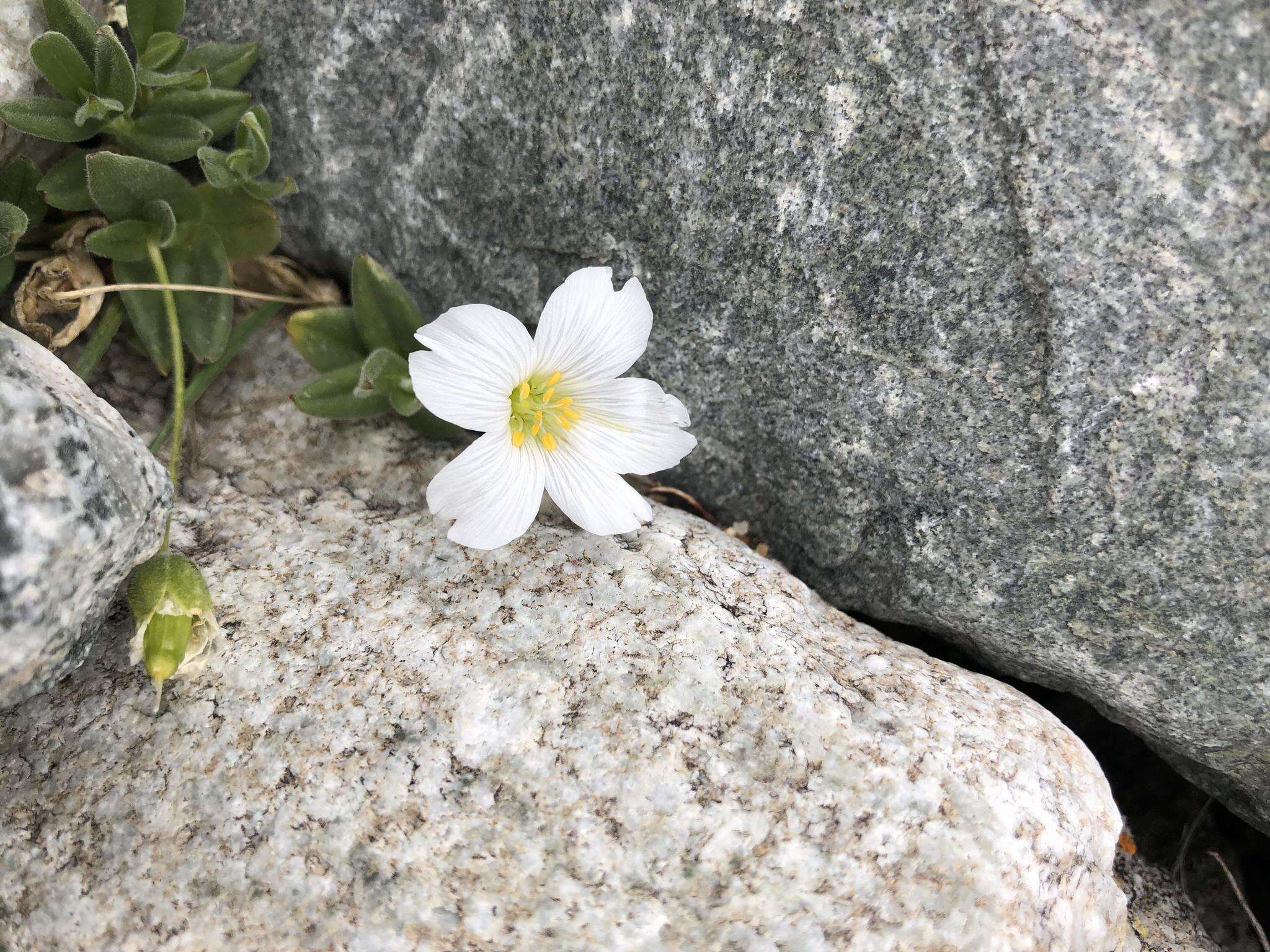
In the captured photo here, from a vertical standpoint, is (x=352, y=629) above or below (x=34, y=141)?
below

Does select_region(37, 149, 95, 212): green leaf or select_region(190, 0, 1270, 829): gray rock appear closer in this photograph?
select_region(190, 0, 1270, 829): gray rock

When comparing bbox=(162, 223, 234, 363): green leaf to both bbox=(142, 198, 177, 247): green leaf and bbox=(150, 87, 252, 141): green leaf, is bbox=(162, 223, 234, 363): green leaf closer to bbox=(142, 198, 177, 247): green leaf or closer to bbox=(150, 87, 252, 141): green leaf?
bbox=(142, 198, 177, 247): green leaf

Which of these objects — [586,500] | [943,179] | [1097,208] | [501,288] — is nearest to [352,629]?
[586,500]

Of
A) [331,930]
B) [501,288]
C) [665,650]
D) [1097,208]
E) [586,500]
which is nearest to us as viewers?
[331,930]

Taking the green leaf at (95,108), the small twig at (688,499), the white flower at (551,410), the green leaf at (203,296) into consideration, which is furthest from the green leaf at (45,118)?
the small twig at (688,499)

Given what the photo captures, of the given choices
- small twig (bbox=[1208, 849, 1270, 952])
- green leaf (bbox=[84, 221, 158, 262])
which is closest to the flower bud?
green leaf (bbox=[84, 221, 158, 262])

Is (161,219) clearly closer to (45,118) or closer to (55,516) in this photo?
(45,118)

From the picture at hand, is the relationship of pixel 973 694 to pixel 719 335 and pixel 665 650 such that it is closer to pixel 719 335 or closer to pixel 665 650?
pixel 665 650
